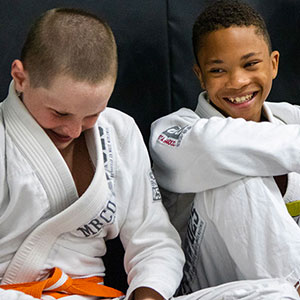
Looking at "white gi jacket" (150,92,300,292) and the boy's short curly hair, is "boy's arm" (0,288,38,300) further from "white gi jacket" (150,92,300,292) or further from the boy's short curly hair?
the boy's short curly hair

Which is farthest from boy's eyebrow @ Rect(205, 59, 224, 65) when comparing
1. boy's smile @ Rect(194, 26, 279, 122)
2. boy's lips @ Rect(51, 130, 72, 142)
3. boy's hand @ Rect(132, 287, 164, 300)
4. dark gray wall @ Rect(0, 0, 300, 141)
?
boy's hand @ Rect(132, 287, 164, 300)

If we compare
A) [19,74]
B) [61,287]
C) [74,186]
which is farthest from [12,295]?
[19,74]

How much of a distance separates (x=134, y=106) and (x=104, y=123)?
0.32m

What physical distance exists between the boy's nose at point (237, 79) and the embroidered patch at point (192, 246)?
0.32 m

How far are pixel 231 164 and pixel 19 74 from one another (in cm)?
49

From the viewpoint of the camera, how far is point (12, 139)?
1190 mm

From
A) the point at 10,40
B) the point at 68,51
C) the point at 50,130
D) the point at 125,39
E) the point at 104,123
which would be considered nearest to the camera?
the point at 68,51

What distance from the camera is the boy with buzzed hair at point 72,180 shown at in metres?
1.12

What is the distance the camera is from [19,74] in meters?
1.13

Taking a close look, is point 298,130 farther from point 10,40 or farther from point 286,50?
point 10,40

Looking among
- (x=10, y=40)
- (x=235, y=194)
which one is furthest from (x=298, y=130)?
(x=10, y=40)

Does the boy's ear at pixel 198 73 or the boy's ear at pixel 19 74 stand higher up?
the boy's ear at pixel 19 74

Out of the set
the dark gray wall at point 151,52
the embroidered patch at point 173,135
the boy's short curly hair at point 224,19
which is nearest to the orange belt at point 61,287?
the embroidered patch at point 173,135

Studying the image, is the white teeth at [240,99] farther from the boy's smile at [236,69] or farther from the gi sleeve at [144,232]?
the gi sleeve at [144,232]
